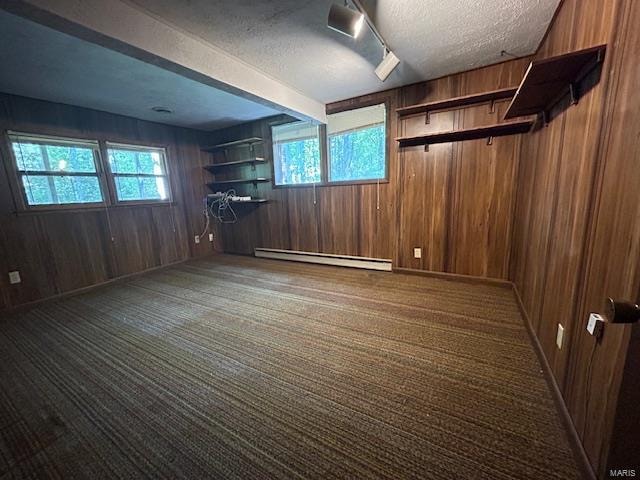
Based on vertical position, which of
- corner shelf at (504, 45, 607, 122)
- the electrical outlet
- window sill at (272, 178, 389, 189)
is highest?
corner shelf at (504, 45, 607, 122)

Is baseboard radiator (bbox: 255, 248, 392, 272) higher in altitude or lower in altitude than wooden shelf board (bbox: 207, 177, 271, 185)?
lower

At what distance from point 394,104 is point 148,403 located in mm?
3678

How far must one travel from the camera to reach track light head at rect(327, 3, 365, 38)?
151 centimetres

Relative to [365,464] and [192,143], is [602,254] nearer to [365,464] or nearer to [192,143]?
[365,464]

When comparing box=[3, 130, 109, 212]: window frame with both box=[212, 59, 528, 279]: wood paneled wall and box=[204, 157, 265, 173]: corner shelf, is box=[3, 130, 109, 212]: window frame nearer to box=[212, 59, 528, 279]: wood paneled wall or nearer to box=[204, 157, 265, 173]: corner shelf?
box=[204, 157, 265, 173]: corner shelf

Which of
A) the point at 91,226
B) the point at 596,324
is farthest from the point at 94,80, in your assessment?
the point at 596,324

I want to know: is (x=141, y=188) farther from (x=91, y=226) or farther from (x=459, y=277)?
(x=459, y=277)

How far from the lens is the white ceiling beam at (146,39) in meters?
1.36

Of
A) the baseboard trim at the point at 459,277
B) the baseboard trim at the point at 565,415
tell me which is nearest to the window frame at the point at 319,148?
the baseboard trim at the point at 459,277

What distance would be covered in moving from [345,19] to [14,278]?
13.7ft

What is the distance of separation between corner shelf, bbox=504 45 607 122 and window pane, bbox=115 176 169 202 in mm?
4691

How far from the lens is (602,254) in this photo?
98 centimetres

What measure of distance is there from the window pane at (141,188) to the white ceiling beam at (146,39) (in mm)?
2526

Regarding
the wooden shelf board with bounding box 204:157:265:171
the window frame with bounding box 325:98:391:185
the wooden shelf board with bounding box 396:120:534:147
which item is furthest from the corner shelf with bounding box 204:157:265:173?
the wooden shelf board with bounding box 396:120:534:147
